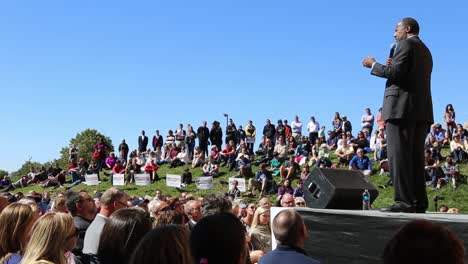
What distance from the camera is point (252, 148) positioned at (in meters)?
29.1

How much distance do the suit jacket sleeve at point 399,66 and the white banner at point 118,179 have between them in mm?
24166

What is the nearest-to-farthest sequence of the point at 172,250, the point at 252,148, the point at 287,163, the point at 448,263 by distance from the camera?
the point at 448,263 → the point at 172,250 → the point at 287,163 → the point at 252,148

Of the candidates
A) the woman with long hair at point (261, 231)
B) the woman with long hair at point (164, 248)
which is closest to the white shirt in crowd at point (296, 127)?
the woman with long hair at point (261, 231)

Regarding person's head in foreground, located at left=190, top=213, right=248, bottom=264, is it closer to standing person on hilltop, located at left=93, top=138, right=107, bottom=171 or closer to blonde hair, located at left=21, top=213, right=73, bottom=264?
blonde hair, located at left=21, top=213, right=73, bottom=264

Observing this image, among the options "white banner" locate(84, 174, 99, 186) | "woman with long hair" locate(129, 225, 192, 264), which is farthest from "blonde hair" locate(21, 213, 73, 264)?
"white banner" locate(84, 174, 99, 186)

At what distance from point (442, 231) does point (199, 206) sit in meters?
4.88

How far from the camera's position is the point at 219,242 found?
2400 millimetres

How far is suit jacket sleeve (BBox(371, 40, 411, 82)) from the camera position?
200 inches

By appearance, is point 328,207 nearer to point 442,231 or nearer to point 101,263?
point 101,263

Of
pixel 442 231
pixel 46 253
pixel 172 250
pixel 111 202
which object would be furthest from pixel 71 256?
pixel 442 231

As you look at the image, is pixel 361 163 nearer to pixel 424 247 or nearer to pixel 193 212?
pixel 193 212

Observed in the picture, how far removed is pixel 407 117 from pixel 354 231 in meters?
1.18

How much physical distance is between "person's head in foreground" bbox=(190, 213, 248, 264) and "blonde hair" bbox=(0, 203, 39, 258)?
2.16 m

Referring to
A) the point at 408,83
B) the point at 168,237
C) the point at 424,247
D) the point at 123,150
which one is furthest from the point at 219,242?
the point at 123,150
